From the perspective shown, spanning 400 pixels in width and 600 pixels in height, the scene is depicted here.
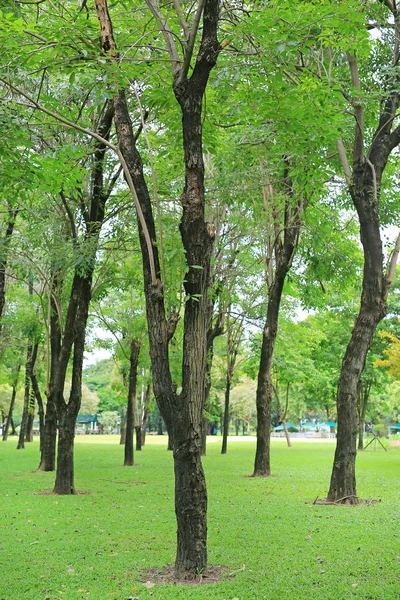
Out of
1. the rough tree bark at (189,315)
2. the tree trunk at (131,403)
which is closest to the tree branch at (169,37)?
A: the rough tree bark at (189,315)

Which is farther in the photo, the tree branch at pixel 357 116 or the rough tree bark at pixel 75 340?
the rough tree bark at pixel 75 340

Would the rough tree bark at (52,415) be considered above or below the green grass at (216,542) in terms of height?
above

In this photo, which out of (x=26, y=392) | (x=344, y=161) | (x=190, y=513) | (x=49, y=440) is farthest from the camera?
(x=26, y=392)

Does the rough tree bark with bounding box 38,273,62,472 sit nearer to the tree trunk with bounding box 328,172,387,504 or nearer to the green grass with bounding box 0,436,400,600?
the green grass with bounding box 0,436,400,600

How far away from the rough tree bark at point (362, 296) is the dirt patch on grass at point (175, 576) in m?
5.27

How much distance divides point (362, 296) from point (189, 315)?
5558mm

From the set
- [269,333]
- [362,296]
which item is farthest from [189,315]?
[269,333]

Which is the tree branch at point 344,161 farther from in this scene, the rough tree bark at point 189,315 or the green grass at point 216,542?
the green grass at point 216,542

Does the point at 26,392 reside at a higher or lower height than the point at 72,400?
higher

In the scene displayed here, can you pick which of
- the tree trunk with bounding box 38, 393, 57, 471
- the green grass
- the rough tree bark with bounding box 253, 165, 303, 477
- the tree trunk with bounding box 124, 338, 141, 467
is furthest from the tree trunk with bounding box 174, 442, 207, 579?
the tree trunk with bounding box 124, 338, 141, 467

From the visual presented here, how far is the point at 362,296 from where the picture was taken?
11.5 meters

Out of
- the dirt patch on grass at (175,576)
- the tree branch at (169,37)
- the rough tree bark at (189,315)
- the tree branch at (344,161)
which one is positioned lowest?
the dirt patch on grass at (175,576)

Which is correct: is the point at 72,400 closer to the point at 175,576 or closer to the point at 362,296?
the point at 362,296

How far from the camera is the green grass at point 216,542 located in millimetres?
6043
